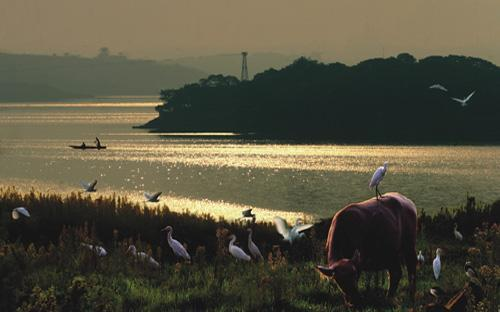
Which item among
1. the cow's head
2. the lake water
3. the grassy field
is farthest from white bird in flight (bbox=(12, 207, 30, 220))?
the lake water

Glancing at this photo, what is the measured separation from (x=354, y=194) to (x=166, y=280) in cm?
6362

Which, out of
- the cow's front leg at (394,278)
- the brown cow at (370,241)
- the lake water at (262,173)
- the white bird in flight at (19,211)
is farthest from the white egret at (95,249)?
the lake water at (262,173)

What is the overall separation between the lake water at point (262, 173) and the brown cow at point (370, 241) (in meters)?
39.3

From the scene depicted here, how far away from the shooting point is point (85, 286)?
13.0m

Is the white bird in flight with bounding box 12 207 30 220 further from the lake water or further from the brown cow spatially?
the lake water

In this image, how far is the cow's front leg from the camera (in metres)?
14.8

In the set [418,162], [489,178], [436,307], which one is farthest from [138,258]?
[418,162]

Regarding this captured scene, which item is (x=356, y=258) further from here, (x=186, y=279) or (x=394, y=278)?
(x=186, y=279)

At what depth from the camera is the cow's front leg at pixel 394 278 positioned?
14.8 metres

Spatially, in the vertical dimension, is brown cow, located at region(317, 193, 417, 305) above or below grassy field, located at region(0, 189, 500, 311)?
above

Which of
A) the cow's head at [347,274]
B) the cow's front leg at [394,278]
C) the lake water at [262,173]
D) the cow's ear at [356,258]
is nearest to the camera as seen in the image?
the cow's head at [347,274]

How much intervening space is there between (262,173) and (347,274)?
3884 inches

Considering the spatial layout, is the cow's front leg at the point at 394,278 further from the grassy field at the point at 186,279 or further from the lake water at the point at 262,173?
the lake water at the point at 262,173

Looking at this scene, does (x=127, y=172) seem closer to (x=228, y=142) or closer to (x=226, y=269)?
(x=228, y=142)
